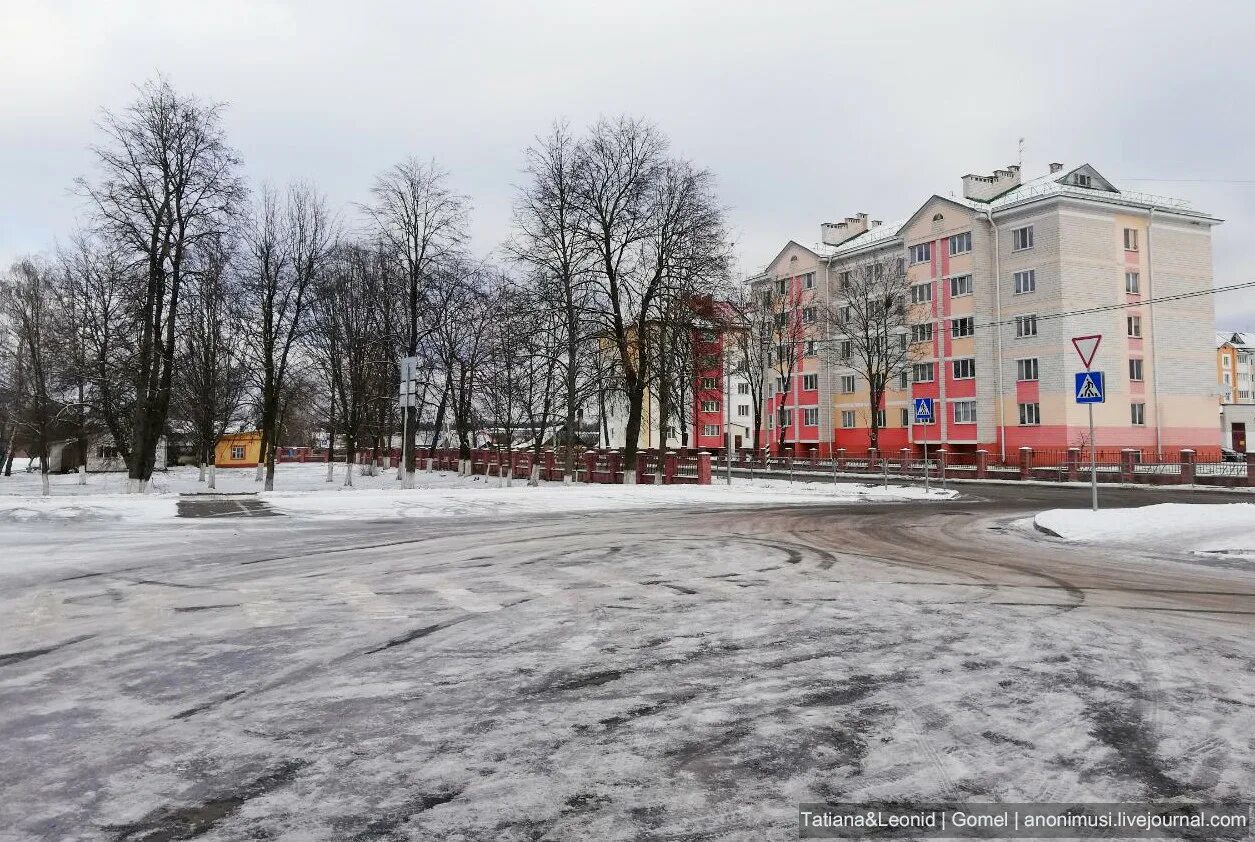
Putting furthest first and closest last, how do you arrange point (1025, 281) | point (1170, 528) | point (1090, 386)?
1. point (1025, 281)
2. point (1090, 386)
3. point (1170, 528)

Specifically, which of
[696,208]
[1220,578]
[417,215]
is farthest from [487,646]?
[417,215]

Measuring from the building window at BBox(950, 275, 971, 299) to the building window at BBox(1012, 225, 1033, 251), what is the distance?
131 inches

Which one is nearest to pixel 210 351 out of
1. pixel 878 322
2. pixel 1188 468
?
pixel 878 322

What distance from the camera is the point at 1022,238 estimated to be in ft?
153

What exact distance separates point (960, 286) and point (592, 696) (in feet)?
168

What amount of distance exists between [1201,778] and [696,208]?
94.3ft

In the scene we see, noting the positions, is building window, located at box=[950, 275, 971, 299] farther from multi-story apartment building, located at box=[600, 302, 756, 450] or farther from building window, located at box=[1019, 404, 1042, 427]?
multi-story apartment building, located at box=[600, 302, 756, 450]

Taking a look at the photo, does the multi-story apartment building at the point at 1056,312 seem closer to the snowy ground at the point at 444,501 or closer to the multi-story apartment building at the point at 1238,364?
the snowy ground at the point at 444,501

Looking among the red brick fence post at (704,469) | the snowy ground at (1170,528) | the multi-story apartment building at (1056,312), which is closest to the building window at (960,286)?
the multi-story apartment building at (1056,312)

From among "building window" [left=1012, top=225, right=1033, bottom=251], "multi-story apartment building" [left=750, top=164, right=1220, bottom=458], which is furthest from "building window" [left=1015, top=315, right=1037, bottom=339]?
"building window" [left=1012, top=225, right=1033, bottom=251]

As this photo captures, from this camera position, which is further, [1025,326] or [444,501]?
[1025,326]

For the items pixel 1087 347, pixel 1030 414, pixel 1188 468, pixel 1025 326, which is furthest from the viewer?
pixel 1025 326

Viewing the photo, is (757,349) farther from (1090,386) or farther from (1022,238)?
(1090,386)

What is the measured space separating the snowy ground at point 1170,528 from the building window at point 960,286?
37113 millimetres
